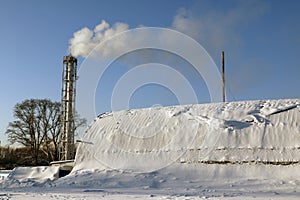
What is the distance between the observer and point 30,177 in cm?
1498

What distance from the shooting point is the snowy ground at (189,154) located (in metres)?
11.6

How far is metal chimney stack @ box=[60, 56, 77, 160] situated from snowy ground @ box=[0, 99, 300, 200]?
9.98 metres

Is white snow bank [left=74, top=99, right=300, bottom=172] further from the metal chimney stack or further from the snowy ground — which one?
the metal chimney stack

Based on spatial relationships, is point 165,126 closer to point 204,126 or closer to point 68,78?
point 204,126

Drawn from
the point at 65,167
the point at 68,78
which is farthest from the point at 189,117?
the point at 68,78

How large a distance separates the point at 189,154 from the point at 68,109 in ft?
49.1

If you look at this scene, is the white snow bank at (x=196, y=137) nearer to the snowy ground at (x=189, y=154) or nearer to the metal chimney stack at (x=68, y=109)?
the snowy ground at (x=189, y=154)

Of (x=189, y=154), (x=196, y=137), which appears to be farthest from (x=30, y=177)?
(x=196, y=137)

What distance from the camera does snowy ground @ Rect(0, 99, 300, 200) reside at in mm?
11609

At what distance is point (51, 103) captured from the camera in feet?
126

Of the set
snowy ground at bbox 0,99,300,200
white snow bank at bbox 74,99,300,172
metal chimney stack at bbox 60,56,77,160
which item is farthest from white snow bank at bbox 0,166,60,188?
metal chimney stack at bbox 60,56,77,160

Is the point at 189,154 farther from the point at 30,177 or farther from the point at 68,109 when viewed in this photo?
the point at 68,109

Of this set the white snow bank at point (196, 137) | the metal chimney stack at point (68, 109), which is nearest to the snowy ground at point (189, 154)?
the white snow bank at point (196, 137)

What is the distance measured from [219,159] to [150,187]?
2.76m
